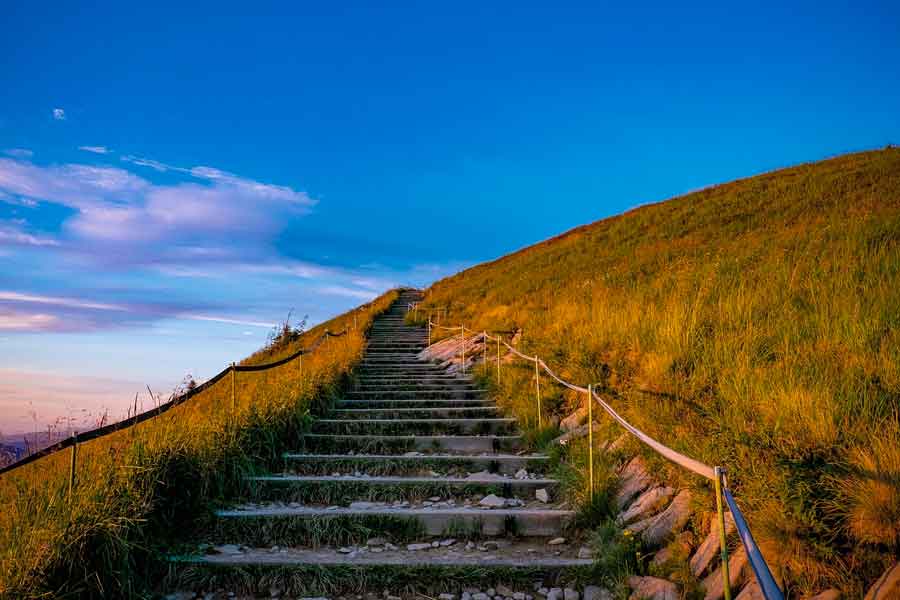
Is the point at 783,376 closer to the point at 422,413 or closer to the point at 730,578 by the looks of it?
the point at 730,578

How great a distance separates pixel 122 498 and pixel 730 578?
3.71m

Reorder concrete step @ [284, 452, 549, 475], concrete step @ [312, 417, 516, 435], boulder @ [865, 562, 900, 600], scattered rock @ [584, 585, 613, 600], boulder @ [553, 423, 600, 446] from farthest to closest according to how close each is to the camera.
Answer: concrete step @ [312, 417, 516, 435], concrete step @ [284, 452, 549, 475], boulder @ [553, 423, 600, 446], scattered rock @ [584, 585, 613, 600], boulder @ [865, 562, 900, 600]

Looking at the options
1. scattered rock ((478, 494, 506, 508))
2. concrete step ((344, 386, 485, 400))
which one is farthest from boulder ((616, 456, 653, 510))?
concrete step ((344, 386, 485, 400))

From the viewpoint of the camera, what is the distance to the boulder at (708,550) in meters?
3.14

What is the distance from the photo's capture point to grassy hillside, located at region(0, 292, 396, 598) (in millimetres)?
3201

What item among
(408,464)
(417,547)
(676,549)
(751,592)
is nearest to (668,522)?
(676,549)

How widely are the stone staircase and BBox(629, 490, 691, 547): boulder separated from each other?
0.46 meters

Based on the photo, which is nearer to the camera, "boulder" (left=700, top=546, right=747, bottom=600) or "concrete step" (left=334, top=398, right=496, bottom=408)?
"boulder" (left=700, top=546, right=747, bottom=600)

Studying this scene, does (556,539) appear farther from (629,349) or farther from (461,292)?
(461,292)

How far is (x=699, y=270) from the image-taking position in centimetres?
969

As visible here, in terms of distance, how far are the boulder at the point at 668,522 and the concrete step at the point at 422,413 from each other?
4.58 metres

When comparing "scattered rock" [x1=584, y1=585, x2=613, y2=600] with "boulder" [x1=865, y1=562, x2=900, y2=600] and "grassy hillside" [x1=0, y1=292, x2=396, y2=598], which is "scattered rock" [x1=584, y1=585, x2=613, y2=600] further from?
"grassy hillside" [x1=0, y1=292, x2=396, y2=598]

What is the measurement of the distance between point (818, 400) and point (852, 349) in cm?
107

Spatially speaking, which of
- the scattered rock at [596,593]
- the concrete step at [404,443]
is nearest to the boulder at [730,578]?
the scattered rock at [596,593]
